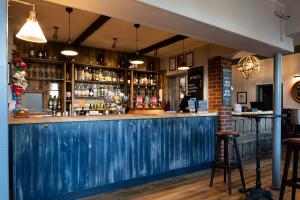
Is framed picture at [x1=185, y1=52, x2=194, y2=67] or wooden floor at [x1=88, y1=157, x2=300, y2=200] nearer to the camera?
wooden floor at [x1=88, y1=157, x2=300, y2=200]

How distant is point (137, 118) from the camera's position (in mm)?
3381

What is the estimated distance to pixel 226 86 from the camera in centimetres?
459

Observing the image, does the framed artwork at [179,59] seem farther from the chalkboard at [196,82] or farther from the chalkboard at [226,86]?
the chalkboard at [226,86]

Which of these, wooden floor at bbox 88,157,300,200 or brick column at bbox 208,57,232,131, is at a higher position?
brick column at bbox 208,57,232,131

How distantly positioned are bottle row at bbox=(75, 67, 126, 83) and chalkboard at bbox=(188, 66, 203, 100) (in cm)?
193

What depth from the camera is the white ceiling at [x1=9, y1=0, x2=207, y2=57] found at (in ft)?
12.1

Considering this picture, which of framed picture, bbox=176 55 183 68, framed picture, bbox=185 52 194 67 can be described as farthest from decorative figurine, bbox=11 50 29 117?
framed picture, bbox=176 55 183 68

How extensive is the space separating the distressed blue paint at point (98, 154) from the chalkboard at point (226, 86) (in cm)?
76

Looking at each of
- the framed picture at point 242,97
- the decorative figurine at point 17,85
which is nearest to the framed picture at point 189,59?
the decorative figurine at point 17,85

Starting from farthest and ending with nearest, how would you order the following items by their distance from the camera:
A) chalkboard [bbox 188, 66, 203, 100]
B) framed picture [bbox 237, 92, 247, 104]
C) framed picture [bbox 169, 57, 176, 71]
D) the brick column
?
framed picture [bbox 237, 92, 247, 104], framed picture [bbox 169, 57, 176, 71], chalkboard [bbox 188, 66, 203, 100], the brick column

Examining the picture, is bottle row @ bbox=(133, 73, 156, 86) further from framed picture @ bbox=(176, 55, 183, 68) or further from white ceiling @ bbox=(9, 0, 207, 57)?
framed picture @ bbox=(176, 55, 183, 68)

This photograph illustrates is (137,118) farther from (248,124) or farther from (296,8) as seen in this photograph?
(248,124)

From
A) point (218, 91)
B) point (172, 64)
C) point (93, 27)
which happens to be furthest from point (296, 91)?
point (93, 27)

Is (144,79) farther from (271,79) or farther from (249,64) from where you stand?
(271,79)
